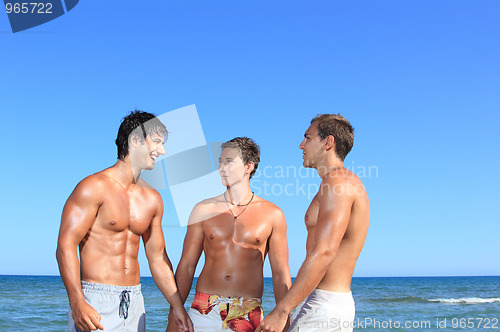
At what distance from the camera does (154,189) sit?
4922 mm

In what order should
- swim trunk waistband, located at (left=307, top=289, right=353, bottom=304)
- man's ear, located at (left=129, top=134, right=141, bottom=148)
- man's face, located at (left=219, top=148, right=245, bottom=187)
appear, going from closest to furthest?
swim trunk waistband, located at (left=307, top=289, right=353, bottom=304) → man's ear, located at (left=129, top=134, right=141, bottom=148) → man's face, located at (left=219, top=148, right=245, bottom=187)

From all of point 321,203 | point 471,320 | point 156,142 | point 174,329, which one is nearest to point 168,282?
point 174,329

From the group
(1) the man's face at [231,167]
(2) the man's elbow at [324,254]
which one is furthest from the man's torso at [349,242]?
(1) the man's face at [231,167]

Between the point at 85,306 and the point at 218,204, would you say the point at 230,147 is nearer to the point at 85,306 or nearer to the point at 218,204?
the point at 218,204

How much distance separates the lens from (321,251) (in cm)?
366

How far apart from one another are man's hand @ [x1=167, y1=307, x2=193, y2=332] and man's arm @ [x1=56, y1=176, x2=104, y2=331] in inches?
31.1

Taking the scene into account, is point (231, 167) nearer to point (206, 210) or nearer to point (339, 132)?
point (206, 210)

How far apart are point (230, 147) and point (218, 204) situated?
609mm

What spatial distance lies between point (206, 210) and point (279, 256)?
33.1 inches

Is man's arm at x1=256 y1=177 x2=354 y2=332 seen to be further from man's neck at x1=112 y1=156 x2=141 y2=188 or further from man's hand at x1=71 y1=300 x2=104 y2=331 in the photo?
man's neck at x1=112 y1=156 x2=141 y2=188

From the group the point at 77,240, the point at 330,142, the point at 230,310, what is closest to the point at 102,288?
the point at 77,240

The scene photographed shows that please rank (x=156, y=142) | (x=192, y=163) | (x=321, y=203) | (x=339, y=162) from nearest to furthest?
(x=321, y=203) < (x=339, y=162) < (x=156, y=142) < (x=192, y=163)

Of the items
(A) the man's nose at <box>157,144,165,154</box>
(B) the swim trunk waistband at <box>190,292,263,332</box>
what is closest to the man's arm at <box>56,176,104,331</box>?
(A) the man's nose at <box>157,144,165,154</box>

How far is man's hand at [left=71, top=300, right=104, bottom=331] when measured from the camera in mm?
3902
